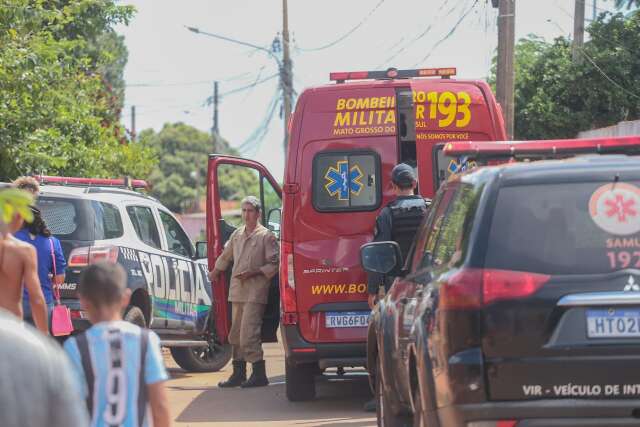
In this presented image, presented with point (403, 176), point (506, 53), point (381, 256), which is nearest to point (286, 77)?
point (506, 53)

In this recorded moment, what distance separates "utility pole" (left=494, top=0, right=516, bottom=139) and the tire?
457cm

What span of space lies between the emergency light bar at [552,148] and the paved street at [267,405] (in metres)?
3.55

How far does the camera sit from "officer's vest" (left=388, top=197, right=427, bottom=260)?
9.88 metres

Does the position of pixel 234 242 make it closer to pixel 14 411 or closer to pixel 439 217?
pixel 439 217

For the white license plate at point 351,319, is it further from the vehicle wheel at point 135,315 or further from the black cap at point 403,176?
the vehicle wheel at point 135,315

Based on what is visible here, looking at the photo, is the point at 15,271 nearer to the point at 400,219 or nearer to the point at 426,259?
the point at 426,259

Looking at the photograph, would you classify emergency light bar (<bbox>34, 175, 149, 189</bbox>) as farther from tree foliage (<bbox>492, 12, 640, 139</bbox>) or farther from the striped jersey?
tree foliage (<bbox>492, 12, 640, 139</bbox>)

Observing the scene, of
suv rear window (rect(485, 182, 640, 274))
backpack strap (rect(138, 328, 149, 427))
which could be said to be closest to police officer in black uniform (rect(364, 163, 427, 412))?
suv rear window (rect(485, 182, 640, 274))

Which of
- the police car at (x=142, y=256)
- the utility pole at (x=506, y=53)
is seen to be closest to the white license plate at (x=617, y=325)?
the police car at (x=142, y=256)

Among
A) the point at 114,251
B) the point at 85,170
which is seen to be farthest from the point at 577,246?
the point at 85,170

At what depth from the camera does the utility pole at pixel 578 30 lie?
966 inches

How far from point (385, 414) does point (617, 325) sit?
2.44 metres

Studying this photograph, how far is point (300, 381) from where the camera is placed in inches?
456

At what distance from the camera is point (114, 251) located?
12562 mm
